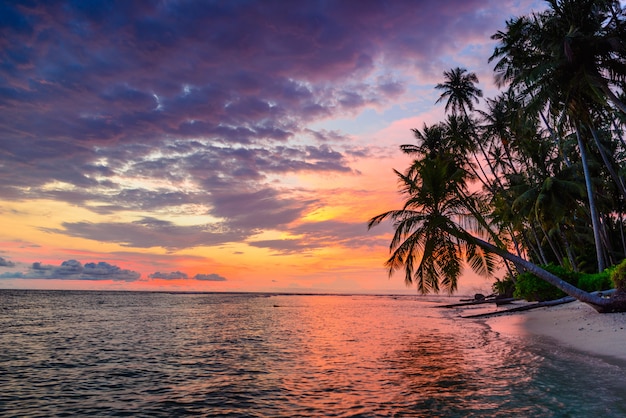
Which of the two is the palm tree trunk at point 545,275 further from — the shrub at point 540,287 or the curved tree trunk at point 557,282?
the shrub at point 540,287

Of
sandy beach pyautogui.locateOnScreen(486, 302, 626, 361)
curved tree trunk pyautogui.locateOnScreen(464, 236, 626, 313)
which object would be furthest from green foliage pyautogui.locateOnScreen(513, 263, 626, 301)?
curved tree trunk pyautogui.locateOnScreen(464, 236, 626, 313)

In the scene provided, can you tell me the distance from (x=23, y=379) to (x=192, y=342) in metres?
9.86

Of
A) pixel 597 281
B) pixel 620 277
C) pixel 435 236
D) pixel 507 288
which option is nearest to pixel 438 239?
pixel 435 236

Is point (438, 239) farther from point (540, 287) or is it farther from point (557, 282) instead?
point (540, 287)

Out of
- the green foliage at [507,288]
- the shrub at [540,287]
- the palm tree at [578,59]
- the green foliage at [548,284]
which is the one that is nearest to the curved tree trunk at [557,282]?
the palm tree at [578,59]

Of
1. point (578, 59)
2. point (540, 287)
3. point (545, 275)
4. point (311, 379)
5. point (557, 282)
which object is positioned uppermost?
point (578, 59)

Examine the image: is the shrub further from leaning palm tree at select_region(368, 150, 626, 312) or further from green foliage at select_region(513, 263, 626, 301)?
leaning palm tree at select_region(368, 150, 626, 312)

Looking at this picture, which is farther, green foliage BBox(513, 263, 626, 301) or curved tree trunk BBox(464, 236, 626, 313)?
green foliage BBox(513, 263, 626, 301)

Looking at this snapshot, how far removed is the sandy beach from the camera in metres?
14.7

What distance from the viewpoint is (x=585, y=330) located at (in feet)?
60.4

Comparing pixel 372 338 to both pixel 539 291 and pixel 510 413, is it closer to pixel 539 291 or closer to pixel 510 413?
pixel 510 413

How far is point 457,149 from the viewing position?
40188mm

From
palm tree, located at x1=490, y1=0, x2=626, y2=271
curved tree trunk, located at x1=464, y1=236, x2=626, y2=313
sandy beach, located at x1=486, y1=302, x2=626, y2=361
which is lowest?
sandy beach, located at x1=486, y1=302, x2=626, y2=361

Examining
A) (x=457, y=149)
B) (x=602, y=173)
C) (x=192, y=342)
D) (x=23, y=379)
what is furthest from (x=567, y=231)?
(x=23, y=379)
